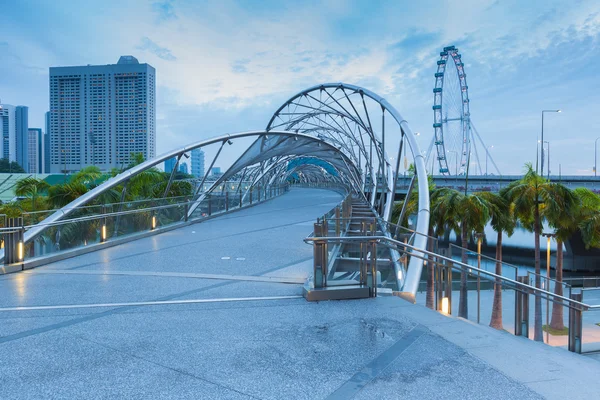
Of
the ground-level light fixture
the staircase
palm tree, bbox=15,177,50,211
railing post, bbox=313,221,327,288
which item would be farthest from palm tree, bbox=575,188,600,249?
palm tree, bbox=15,177,50,211

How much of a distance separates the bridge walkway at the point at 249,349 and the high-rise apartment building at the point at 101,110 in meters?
142

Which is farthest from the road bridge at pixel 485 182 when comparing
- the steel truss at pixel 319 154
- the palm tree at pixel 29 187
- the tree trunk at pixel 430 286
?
the tree trunk at pixel 430 286

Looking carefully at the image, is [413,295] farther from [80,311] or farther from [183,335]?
[80,311]

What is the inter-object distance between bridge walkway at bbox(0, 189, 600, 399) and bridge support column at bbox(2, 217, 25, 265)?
4.04 ft

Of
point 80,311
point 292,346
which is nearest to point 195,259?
point 80,311

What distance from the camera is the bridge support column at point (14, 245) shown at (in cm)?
861

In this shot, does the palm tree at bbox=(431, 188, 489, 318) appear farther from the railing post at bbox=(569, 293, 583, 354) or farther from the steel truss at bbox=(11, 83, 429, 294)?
the railing post at bbox=(569, 293, 583, 354)

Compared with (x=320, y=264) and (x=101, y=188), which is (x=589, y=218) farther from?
(x=320, y=264)

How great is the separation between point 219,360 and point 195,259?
19.3ft

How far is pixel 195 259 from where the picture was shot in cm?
988

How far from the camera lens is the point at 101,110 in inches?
5689

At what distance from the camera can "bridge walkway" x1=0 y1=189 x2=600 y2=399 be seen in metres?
3.66

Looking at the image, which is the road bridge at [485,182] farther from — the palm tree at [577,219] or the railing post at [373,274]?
the railing post at [373,274]

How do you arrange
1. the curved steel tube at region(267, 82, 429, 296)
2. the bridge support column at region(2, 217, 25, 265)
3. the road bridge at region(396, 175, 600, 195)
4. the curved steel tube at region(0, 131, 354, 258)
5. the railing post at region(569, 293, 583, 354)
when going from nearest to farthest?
the railing post at region(569, 293, 583, 354) < the curved steel tube at region(267, 82, 429, 296) < the bridge support column at region(2, 217, 25, 265) < the curved steel tube at region(0, 131, 354, 258) < the road bridge at region(396, 175, 600, 195)
